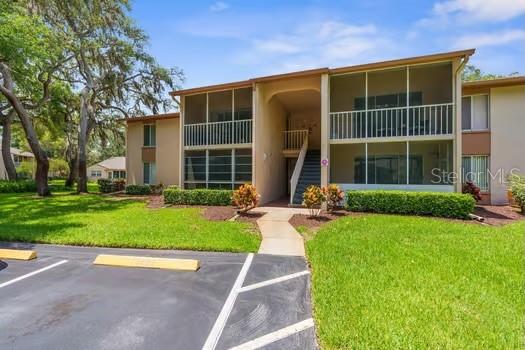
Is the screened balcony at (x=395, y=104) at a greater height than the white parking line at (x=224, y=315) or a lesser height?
greater

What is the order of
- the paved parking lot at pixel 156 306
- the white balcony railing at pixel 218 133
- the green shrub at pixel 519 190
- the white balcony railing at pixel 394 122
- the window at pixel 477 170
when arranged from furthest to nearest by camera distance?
the white balcony railing at pixel 218 133 → the window at pixel 477 170 → the white balcony railing at pixel 394 122 → the green shrub at pixel 519 190 → the paved parking lot at pixel 156 306

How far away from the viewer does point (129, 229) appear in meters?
8.81

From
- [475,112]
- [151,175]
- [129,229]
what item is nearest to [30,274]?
[129,229]

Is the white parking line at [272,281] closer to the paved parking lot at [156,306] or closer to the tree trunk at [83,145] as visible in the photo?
the paved parking lot at [156,306]

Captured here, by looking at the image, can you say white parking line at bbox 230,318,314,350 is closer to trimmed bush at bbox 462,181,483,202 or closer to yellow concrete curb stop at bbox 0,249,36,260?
yellow concrete curb stop at bbox 0,249,36,260

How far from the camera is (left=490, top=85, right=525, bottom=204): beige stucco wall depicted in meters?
13.6

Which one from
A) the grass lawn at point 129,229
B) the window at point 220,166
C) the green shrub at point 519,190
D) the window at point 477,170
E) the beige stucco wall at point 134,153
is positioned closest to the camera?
the grass lawn at point 129,229

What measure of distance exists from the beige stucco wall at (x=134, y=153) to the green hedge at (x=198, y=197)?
27.2 ft

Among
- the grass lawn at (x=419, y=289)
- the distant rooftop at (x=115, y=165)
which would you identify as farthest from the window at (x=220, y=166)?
the distant rooftop at (x=115, y=165)

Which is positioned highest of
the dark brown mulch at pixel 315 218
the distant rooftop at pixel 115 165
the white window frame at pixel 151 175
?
the distant rooftop at pixel 115 165

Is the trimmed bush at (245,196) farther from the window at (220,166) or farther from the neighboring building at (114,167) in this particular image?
the neighboring building at (114,167)

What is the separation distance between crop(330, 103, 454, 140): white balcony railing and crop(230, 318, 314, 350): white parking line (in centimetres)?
1007

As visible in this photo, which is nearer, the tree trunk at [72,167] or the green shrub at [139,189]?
the green shrub at [139,189]

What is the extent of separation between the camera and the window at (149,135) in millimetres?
20984
